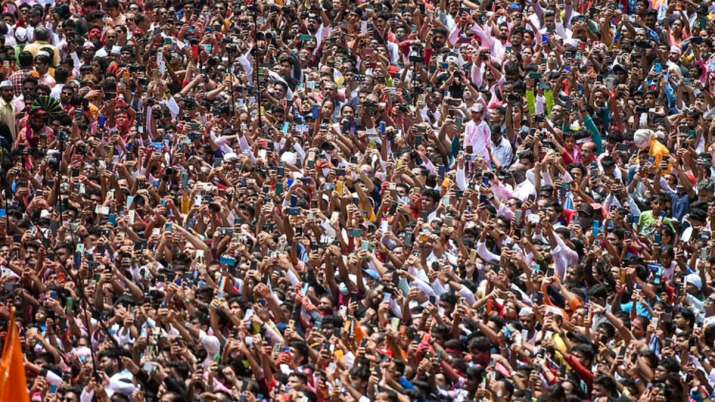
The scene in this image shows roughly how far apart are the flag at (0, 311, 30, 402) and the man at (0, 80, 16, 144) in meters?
6.60

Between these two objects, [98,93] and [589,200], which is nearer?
[589,200]

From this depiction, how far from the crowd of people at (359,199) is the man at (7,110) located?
31 millimetres

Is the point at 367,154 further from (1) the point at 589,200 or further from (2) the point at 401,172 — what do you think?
(1) the point at 589,200

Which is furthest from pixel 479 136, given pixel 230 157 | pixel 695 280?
pixel 695 280

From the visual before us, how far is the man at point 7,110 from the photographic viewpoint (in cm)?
2686

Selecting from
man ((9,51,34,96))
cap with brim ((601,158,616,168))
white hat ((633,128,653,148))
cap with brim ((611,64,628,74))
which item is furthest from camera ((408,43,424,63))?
man ((9,51,34,96))

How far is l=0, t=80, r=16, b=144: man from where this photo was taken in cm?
2686

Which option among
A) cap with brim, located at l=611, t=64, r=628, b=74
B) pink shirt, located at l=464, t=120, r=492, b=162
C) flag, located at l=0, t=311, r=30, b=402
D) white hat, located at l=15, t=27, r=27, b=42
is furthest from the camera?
white hat, located at l=15, t=27, r=27, b=42

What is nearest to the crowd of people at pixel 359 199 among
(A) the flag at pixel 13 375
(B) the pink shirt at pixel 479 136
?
(B) the pink shirt at pixel 479 136

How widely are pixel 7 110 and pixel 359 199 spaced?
200 inches

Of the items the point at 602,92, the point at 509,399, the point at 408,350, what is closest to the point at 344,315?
the point at 408,350

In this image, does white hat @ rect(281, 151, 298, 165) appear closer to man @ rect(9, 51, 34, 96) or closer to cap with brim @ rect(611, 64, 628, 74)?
cap with brim @ rect(611, 64, 628, 74)

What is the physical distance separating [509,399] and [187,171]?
702 cm

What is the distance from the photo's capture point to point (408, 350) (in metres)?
20.6
